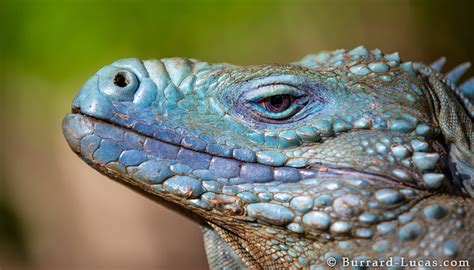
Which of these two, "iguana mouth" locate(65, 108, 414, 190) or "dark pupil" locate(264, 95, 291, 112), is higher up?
"dark pupil" locate(264, 95, 291, 112)

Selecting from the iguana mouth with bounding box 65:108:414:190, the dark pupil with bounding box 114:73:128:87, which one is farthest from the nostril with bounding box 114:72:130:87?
the iguana mouth with bounding box 65:108:414:190

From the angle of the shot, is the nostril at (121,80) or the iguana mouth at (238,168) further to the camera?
the nostril at (121,80)

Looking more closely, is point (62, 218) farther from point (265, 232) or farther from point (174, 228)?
point (265, 232)

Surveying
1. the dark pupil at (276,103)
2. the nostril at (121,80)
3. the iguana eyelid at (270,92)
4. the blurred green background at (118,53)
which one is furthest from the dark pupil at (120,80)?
the blurred green background at (118,53)

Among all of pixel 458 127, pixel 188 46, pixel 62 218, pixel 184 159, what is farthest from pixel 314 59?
pixel 62 218

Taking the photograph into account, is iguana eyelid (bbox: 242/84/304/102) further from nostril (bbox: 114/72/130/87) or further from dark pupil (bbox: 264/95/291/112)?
nostril (bbox: 114/72/130/87)

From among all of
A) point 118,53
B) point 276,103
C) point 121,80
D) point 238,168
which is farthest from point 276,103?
point 118,53

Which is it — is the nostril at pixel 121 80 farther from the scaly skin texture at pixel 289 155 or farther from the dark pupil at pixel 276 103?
the dark pupil at pixel 276 103
